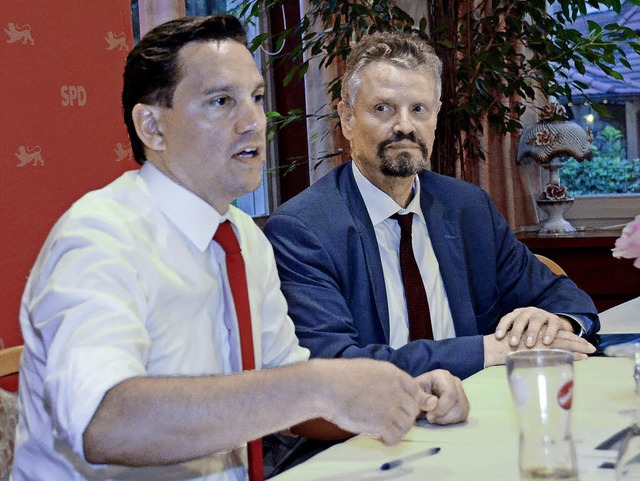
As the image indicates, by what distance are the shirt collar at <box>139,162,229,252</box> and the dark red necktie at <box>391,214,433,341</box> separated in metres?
0.82

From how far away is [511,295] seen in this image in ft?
7.82

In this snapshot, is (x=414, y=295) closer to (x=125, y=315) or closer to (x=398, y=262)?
(x=398, y=262)

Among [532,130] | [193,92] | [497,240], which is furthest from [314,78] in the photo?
[193,92]

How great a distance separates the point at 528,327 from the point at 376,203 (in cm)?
53

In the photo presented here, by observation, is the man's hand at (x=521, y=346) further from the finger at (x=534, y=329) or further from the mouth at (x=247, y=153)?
the mouth at (x=247, y=153)

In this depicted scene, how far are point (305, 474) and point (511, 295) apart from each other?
1.34 metres

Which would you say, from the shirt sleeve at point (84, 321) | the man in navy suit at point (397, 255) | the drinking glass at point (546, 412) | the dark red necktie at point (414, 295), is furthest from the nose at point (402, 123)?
the drinking glass at point (546, 412)

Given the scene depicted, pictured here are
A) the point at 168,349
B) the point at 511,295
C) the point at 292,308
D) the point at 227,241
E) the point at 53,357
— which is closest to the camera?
the point at 53,357

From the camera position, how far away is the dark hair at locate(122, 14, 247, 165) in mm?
1482

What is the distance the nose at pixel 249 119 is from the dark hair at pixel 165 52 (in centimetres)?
11

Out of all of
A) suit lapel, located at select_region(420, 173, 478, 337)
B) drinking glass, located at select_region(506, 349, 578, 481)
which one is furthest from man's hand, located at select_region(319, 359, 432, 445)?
suit lapel, located at select_region(420, 173, 478, 337)

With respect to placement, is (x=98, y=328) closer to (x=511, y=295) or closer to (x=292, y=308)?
Answer: (x=292, y=308)

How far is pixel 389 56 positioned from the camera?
2305 millimetres

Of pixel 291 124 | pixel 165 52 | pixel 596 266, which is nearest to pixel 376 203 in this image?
pixel 165 52
